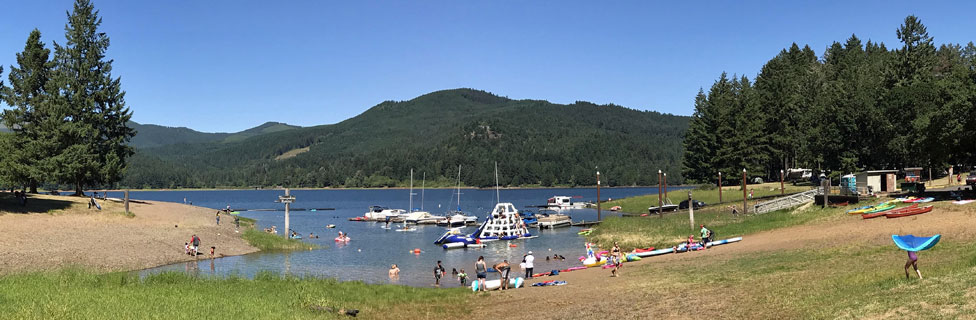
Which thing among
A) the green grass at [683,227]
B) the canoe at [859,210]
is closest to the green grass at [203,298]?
the green grass at [683,227]

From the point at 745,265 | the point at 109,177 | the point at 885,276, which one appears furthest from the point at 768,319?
the point at 109,177

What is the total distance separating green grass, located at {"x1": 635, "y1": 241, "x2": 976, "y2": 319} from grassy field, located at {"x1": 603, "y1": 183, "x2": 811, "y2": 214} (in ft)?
134

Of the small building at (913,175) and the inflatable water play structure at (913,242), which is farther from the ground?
the small building at (913,175)

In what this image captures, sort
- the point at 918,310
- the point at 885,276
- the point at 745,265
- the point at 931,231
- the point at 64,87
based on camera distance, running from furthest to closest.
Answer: the point at 64,87, the point at 931,231, the point at 745,265, the point at 885,276, the point at 918,310

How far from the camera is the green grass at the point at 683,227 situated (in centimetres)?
4794

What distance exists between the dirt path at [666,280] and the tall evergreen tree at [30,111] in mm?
49633

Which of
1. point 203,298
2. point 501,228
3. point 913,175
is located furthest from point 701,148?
point 203,298

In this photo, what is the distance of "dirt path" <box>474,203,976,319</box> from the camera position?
2311cm

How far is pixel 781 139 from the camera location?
102 meters

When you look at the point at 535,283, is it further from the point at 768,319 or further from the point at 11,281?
the point at 11,281

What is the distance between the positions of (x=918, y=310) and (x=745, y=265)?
14501 mm

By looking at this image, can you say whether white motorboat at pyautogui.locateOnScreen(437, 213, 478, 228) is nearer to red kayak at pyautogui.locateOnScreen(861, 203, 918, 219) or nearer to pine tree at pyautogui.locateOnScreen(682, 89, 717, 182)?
pine tree at pyautogui.locateOnScreen(682, 89, 717, 182)

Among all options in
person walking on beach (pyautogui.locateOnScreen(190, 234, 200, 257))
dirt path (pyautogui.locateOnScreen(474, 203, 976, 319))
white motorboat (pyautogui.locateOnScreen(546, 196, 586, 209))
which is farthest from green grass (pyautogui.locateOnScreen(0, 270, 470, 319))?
white motorboat (pyautogui.locateOnScreen(546, 196, 586, 209))

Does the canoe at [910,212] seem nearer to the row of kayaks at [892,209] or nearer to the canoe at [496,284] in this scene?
the row of kayaks at [892,209]
